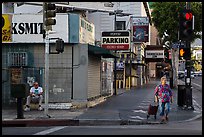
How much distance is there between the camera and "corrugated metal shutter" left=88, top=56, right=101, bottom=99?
76.1 feet

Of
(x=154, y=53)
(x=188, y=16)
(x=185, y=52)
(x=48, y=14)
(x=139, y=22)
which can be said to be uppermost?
(x=139, y=22)

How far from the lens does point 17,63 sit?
2169 cm

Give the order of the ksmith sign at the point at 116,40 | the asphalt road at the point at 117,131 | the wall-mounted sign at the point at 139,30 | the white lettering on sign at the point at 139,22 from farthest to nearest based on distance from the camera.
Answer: the white lettering on sign at the point at 139,22
the wall-mounted sign at the point at 139,30
the ksmith sign at the point at 116,40
the asphalt road at the point at 117,131

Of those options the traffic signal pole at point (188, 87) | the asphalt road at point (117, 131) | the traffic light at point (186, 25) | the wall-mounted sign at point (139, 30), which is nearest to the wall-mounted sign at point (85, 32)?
the traffic light at point (186, 25)

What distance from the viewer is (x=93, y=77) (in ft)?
80.0

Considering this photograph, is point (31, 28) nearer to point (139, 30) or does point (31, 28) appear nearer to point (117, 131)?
point (117, 131)

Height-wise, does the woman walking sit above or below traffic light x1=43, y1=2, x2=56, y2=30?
below

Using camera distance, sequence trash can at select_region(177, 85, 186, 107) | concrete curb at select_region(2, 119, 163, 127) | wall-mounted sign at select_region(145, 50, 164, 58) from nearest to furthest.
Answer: concrete curb at select_region(2, 119, 163, 127), trash can at select_region(177, 85, 186, 107), wall-mounted sign at select_region(145, 50, 164, 58)

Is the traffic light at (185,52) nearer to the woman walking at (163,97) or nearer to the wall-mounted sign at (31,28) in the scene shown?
the woman walking at (163,97)

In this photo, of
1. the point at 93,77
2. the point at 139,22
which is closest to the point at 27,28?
the point at 93,77

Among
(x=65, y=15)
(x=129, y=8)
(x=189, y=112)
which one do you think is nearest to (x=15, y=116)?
(x=65, y=15)

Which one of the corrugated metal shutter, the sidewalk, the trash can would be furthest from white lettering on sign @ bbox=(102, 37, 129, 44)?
the sidewalk

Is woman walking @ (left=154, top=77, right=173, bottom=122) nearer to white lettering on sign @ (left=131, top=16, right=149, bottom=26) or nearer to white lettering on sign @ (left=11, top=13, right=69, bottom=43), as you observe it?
white lettering on sign @ (left=11, top=13, right=69, bottom=43)

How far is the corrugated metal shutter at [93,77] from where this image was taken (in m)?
23.2
